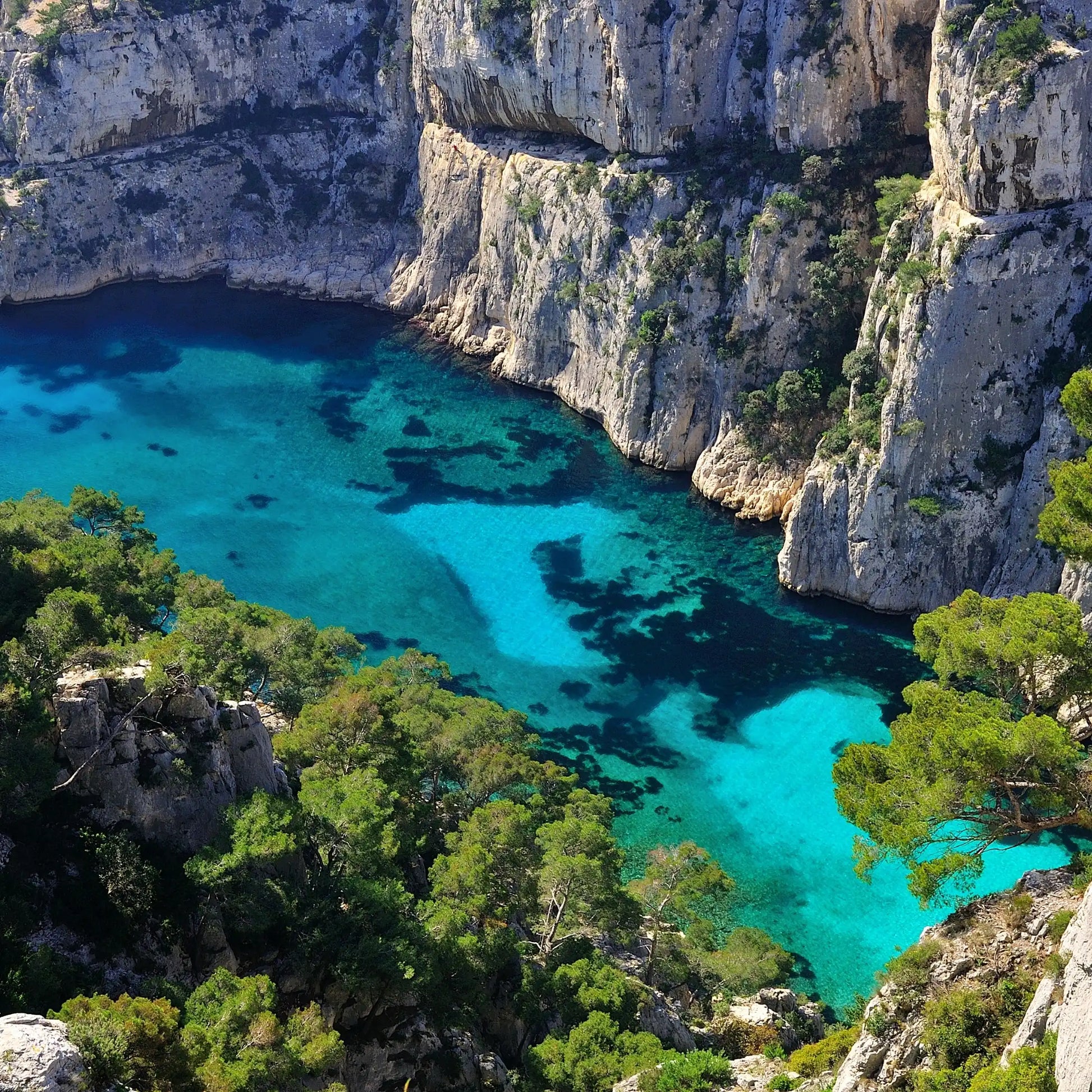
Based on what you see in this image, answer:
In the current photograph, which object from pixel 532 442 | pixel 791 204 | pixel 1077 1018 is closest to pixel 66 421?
pixel 532 442

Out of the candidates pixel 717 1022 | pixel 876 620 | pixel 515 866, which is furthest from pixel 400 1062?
pixel 876 620

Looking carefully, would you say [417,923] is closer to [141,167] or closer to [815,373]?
[815,373]

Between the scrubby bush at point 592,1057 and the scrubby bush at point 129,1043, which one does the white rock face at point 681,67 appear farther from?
the scrubby bush at point 129,1043

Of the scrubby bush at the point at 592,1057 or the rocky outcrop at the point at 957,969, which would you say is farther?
the scrubby bush at the point at 592,1057

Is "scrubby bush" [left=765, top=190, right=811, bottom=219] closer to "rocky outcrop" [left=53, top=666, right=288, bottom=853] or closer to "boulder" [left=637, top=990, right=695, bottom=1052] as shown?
"boulder" [left=637, top=990, right=695, bottom=1052]

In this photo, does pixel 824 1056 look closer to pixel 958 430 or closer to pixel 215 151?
pixel 958 430

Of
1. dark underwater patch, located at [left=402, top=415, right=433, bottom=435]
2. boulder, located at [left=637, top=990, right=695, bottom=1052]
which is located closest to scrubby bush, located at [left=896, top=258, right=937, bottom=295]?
dark underwater patch, located at [left=402, top=415, right=433, bottom=435]

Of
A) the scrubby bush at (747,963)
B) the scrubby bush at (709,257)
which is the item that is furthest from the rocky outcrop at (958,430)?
the scrubby bush at (747,963)
